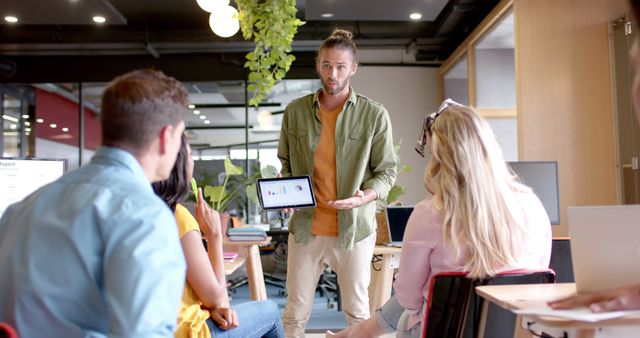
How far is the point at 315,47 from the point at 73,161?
4236 millimetres

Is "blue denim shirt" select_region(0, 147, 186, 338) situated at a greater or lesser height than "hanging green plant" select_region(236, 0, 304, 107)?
lesser

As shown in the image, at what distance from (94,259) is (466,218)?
3.72 ft

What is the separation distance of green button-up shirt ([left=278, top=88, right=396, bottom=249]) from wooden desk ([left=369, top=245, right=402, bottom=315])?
3.30ft

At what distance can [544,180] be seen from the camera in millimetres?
4027

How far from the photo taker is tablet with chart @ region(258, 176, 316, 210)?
3.09 metres

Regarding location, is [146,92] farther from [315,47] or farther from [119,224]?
[315,47]

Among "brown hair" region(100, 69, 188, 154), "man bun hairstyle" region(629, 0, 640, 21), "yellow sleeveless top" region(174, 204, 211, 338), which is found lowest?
"yellow sleeveless top" region(174, 204, 211, 338)

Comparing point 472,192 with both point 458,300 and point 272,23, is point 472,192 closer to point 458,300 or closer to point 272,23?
point 458,300

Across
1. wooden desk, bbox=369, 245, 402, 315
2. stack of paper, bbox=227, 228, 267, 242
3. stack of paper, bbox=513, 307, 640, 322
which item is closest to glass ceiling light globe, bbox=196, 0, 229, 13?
stack of paper, bbox=227, 228, 267, 242

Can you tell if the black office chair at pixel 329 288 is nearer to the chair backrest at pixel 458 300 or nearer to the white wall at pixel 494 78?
the white wall at pixel 494 78

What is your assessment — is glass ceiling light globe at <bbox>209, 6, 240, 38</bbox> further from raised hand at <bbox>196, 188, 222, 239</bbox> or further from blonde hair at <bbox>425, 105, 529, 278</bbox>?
blonde hair at <bbox>425, 105, 529, 278</bbox>

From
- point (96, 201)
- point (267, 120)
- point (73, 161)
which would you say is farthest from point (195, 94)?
point (96, 201)

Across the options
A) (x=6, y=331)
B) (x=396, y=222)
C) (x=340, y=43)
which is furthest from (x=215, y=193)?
(x=6, y=331)

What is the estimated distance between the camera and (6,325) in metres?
1.07
